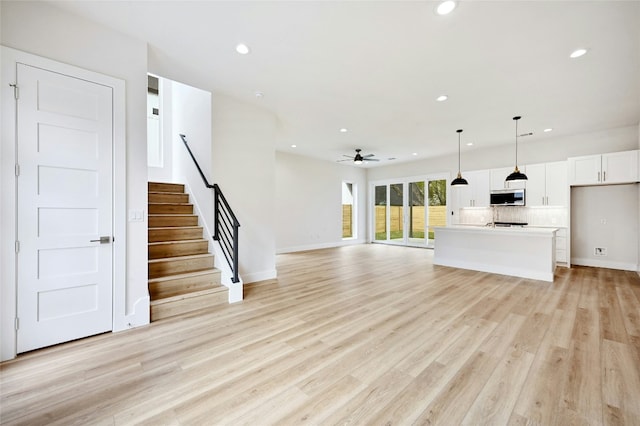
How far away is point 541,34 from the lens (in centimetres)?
268

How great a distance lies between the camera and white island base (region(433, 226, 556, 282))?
15.8 ft

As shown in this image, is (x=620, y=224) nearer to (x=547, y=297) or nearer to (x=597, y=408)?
(x=547, y=297)

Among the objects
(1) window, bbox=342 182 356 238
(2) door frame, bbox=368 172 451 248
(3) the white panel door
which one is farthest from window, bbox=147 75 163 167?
(2) door frame, bbox=368 172 451 248

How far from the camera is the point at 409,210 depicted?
956cm

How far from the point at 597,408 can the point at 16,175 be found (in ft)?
15.3

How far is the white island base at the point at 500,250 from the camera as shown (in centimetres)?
481

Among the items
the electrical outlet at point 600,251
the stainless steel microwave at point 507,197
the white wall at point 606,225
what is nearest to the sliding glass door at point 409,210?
the stainless steel microwave at point 507,197

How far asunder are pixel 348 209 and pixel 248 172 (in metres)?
6.20

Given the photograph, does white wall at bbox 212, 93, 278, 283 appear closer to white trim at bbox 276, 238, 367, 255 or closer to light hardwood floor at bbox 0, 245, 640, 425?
light hardwood floor at bbox 0, 245, 640, 425

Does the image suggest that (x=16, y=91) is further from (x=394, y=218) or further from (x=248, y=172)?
(x=394, y=218)

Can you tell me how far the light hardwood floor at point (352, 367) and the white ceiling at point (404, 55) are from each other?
305cm

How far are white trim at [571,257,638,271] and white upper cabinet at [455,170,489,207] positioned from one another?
7.40ft

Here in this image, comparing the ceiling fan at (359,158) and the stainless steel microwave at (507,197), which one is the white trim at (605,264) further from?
the ceiling fan at (359,158)

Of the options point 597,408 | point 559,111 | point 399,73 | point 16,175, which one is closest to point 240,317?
point 16,175
